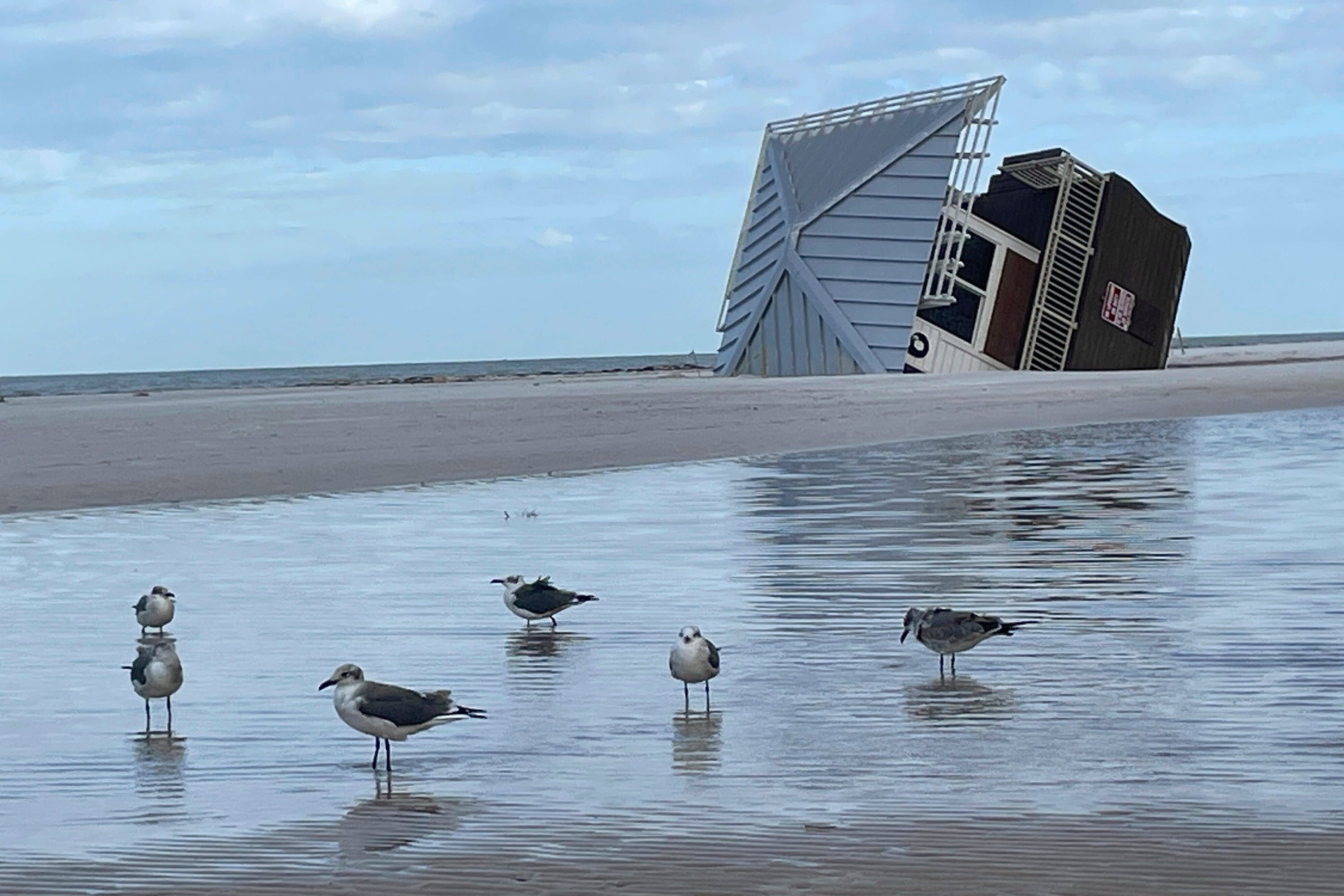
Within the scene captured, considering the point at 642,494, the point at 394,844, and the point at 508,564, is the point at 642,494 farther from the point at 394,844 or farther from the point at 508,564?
the point at 394,844

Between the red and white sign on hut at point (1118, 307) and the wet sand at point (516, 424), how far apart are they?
171 cm

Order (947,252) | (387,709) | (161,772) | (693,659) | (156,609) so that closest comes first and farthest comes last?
1. (387,709)
2. (161,772)
3. (693,659)
4. (156,609)
5. (947,252)

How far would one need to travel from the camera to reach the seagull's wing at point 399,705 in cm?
593

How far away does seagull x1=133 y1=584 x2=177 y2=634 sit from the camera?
853 centimetres

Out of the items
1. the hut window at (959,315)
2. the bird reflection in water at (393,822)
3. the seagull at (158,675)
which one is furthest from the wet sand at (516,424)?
the bird reflection in water at (393,822)

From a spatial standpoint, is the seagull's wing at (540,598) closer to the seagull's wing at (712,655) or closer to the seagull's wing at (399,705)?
the seagull's wing at (712,655)

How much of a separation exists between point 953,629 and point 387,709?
244cm

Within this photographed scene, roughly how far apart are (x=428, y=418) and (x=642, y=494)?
42.2 ft

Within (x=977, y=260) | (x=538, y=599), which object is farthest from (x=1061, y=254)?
(x=538, y=599)

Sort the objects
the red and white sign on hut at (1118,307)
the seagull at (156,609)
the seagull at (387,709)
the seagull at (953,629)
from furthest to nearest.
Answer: the red and white sign on hut at (1118,307) < the seagull at (156,609) < the seagull at (953,629) < the seagull at (387,709)

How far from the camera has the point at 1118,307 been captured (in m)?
43.2

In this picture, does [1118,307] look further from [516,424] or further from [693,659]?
[693,659]

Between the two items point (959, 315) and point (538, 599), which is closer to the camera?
point (538, 599)

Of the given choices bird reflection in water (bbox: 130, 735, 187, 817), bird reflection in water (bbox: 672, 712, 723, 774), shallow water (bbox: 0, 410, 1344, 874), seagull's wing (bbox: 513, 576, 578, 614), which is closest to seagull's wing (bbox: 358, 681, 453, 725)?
shallow water (bbox: 0, 410, 1344, 874)
